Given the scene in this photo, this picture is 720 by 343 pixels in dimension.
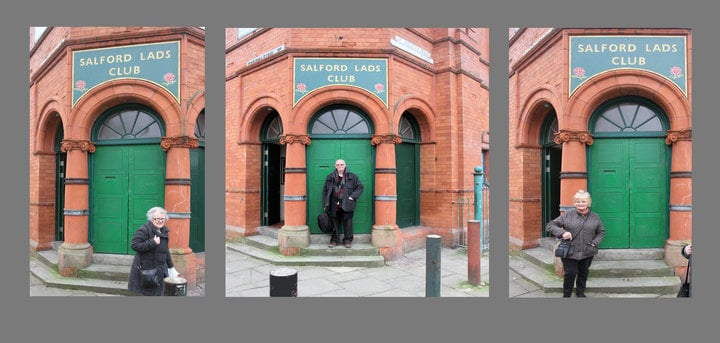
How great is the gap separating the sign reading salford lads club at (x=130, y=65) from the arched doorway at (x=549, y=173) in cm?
422

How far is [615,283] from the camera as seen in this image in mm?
4211

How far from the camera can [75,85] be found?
14.1 ft

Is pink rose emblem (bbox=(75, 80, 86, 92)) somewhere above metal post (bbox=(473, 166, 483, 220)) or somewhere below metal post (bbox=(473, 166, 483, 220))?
above

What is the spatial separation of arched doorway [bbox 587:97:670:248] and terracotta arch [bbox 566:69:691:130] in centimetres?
12

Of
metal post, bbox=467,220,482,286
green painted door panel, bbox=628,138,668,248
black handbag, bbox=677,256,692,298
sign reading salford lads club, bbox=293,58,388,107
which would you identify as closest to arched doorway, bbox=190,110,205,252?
sign reading salford lads club, bbox=293,58,388,107

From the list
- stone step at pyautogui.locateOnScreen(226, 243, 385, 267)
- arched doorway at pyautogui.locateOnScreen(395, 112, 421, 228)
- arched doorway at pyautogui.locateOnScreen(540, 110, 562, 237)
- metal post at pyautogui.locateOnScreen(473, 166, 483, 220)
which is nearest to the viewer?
arched doorway at pyautogui.locateOnScreen(540, 110, 562, 237)

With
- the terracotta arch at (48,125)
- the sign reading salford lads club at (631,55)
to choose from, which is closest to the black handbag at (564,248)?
the sign reading salford lads club at (631,55)

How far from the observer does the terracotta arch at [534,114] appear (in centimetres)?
433

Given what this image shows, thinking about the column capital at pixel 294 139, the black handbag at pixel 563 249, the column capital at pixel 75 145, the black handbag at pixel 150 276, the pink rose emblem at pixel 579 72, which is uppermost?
the pink rose emblem at pixel 579 72

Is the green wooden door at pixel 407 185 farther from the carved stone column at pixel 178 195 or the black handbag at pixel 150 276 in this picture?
the black handbag at pixel 150 276

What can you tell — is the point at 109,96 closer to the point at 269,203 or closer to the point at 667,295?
the point at 269,203

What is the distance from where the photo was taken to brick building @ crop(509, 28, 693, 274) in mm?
4164

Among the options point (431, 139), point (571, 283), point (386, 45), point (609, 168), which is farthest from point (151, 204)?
point (609, 168)

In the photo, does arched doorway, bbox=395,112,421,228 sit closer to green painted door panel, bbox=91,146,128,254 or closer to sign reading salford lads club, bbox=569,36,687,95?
sign reading salford lads club, bbox=569,36,687,95
